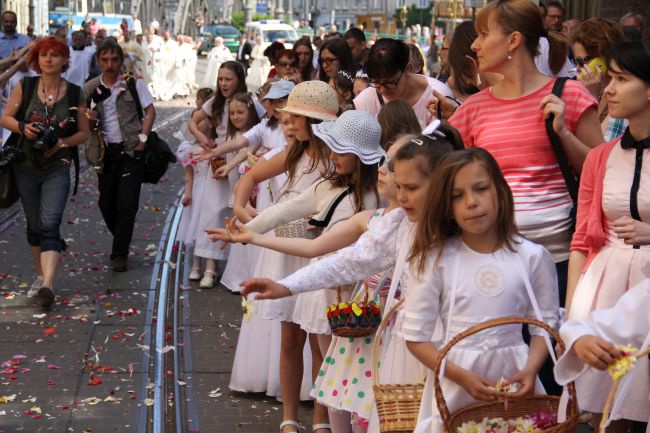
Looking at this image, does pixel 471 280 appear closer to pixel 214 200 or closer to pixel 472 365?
pixel 472 365

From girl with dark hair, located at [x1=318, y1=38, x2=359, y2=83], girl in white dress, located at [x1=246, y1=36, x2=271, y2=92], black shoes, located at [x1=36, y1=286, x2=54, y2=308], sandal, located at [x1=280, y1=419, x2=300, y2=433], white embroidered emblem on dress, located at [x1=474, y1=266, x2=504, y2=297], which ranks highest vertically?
girl with dark hair, located at [x1=318, y1=38, x2=359, y2=83]

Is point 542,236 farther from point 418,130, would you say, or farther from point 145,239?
point 145,239

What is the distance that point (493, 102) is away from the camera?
5.79m

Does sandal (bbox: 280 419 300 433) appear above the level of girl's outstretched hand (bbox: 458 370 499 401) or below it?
below

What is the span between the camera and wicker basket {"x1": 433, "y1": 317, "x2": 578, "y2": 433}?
404 centimetres

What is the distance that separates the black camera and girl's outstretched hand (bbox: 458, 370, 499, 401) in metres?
6.40

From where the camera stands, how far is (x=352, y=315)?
210 inches

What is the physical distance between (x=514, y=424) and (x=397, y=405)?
0.52 m

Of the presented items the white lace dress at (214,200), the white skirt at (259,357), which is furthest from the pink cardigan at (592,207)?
the white lace dress at (214,200)

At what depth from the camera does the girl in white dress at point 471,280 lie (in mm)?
4395

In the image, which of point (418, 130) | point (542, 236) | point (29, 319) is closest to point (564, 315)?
point (542, 236)

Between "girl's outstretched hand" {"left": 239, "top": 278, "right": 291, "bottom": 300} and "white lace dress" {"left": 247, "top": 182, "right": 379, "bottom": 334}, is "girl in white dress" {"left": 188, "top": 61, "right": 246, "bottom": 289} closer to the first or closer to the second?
"white lace dress" {"left": 247, "top": 182, "right": 379, "bottom": 334}

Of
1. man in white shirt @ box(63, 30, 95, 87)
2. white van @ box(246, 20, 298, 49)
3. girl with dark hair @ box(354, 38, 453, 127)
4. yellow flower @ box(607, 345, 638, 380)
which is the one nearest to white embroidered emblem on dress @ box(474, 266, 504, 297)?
yellow flower @ box(607, 345, 638, 380)

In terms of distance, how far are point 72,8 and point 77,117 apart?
53225 mm
